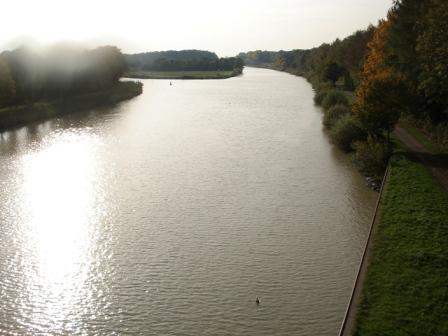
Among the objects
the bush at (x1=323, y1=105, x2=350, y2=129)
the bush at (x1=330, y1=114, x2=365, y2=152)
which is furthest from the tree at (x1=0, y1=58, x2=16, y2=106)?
the bush at (x1=330, y1=114, x2=365, y2=152)

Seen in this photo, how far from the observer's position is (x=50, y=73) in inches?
2613

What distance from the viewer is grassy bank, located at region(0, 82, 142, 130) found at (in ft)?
178

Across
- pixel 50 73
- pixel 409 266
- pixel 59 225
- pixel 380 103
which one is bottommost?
pixel 59 225

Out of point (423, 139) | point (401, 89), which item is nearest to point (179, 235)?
point (401, 89)

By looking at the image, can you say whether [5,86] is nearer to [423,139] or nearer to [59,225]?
[59,225]

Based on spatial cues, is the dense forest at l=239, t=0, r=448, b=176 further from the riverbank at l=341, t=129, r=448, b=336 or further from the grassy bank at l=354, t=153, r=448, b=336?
the grassy bank at l=354, t=153, r=448, b=336

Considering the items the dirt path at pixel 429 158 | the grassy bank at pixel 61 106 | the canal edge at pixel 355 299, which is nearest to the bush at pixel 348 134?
the dirt path at pixel 429 158

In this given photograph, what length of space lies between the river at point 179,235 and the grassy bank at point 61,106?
1079cm

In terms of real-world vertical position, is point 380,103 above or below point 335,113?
above

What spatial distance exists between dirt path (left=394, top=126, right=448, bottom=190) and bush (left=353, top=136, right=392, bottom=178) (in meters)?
1.88

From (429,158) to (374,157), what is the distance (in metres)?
3.18

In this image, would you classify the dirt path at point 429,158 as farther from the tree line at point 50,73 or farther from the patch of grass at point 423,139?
the tree line at point 50,73

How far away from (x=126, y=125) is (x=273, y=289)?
40.5 meters

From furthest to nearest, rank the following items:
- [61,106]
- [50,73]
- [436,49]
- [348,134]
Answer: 1. [50,73]
2. [61,106]
3. [348,134]
4. [436,49]
